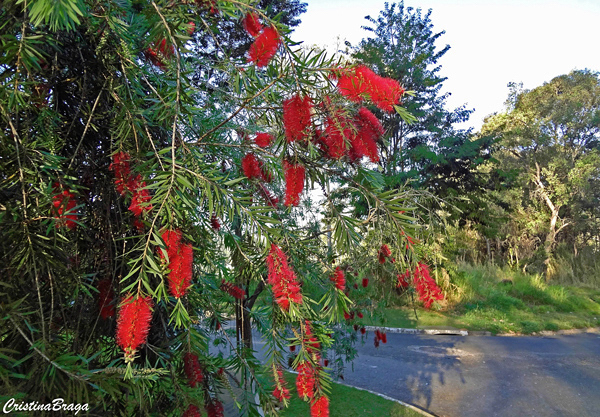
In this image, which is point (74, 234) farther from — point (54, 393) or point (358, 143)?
point (358, 143)

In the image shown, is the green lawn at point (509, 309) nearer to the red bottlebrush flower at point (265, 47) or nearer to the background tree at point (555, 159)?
the background tree at point (555, 159)

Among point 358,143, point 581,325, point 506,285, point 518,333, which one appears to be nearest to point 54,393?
point 358,143

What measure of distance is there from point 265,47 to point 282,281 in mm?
487

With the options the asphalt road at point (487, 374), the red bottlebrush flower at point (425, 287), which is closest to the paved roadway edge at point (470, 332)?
the asphalt road at point (487, 374)

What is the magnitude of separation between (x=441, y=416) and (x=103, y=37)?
214 inches

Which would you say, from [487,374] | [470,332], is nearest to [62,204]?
[487,374]

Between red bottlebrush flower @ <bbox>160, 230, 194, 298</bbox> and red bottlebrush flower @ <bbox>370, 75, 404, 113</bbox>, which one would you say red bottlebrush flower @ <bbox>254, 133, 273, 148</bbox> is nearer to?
red bottlebrush flower @ <bbox>370, 75, 404, 113</bbox>

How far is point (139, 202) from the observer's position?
2.49ft

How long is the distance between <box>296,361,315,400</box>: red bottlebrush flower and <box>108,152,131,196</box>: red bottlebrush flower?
0.55 metres

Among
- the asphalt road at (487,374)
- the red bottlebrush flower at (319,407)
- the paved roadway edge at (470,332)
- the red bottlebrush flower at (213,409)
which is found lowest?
the asphalt road at (487,374)

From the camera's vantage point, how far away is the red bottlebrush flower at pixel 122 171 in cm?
88

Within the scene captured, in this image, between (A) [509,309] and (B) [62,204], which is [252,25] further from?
(A) [509,309]

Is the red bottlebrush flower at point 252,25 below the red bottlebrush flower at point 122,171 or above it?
above

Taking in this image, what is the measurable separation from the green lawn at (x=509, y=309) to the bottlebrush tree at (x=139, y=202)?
833cm
